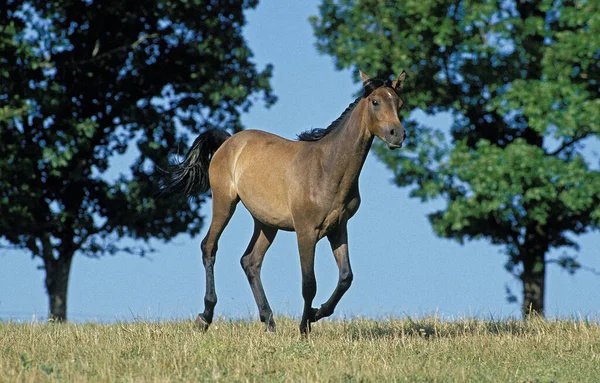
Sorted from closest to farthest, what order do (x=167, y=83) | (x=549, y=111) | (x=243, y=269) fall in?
(x=243, y=269)
(x=549, y=111)
(x=167, y=83)

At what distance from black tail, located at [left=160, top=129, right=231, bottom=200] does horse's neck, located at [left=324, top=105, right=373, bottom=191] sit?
353cm

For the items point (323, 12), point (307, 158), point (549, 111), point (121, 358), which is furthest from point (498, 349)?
point (323, 12)

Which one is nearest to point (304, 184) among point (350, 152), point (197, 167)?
point (350, 152)

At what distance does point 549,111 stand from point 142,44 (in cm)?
997

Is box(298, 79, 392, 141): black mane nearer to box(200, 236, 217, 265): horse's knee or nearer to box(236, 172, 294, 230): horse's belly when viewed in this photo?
box(236, 172, 294, 230): horse's belly

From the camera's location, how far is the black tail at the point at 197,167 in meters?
12.2

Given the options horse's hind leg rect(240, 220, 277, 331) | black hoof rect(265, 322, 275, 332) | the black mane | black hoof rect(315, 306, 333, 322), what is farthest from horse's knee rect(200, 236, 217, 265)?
black hoof rect(315, 306, 333, 322)

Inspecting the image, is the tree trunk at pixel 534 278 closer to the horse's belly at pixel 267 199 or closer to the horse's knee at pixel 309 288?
the horse's belly at pixel 267 199

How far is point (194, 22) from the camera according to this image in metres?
18.9

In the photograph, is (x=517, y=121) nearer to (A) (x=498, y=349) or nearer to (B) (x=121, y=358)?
(A) (x=498, y=349)

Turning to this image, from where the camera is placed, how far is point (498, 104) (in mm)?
17062

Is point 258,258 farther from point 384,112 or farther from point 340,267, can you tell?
point 384,112

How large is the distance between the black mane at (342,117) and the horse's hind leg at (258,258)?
156 centimetres

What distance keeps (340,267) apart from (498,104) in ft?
29.9
